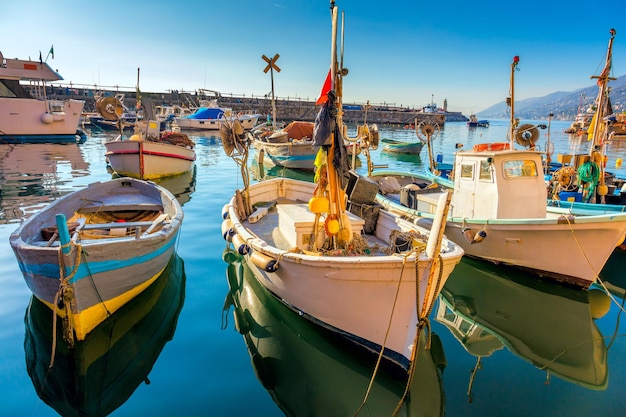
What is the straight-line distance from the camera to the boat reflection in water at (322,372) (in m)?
5.04

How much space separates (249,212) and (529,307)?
7162 millimetres

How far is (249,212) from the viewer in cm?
979

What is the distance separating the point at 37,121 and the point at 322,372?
36.2 m

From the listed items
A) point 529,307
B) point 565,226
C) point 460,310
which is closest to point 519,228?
point 565,226

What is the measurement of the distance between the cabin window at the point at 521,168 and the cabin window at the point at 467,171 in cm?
89

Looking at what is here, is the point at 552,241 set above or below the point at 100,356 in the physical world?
above

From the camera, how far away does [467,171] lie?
32.2 feet

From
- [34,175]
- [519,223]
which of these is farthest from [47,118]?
[519,223]

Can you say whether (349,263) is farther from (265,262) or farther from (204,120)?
(204,120)

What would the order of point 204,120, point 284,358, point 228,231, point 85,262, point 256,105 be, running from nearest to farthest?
point 85,262
point 284,358
point 228,231
point 204,120
point 256,105

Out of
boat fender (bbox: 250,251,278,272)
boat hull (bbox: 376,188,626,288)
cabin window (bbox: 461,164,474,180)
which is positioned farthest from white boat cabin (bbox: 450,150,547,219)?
boat fender (bbox: 250,251,278,272)

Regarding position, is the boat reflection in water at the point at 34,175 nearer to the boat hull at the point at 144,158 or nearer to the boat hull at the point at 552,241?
the boat hull at the point at 144,158

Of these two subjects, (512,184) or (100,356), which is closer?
(100,356)

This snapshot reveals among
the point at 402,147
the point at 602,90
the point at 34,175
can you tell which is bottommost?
the point at 34,175
